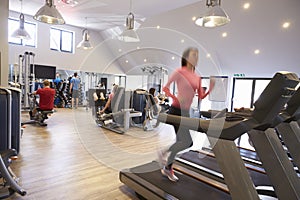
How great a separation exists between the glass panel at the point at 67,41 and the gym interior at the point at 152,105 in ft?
0.16

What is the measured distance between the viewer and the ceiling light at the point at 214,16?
3162 millimetres

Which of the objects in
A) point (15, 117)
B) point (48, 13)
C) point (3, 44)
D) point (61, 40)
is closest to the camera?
point (15, 117)

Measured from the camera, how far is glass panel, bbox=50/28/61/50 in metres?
9.51

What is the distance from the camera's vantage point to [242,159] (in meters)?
1.48

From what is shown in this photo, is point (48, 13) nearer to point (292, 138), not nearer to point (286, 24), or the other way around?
point (292, 138)

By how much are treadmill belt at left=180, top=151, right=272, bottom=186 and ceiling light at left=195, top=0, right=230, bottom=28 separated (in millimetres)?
2149

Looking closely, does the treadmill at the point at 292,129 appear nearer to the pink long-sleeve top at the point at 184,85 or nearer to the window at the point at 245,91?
the pink long-sleeve top at the point at 184,85

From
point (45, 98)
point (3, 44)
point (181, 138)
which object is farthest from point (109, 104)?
point (181, 138)

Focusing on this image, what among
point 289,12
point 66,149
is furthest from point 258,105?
point 289,12

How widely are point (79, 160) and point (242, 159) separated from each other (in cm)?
224

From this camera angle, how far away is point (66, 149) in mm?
3355

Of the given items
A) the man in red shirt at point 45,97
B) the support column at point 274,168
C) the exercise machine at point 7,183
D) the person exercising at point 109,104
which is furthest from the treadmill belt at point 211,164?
the man in red shirt at point 45,97

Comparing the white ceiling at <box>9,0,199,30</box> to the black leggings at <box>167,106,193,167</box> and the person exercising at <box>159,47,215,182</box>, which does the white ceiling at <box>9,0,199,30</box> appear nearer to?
the person exercising at <box>159,47,215,182</box>

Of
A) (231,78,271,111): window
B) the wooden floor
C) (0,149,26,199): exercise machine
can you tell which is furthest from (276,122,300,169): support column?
(231,78,271,111): window
